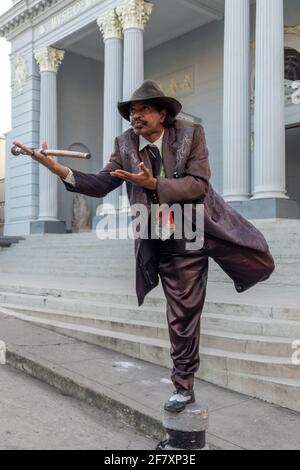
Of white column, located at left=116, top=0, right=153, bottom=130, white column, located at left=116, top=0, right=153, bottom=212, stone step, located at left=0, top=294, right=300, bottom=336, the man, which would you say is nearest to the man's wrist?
the man

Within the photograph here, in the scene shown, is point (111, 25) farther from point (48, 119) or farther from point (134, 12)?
point (48, 119)

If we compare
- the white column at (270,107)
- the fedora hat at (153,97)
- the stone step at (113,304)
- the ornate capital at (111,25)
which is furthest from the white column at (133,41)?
the fedora hat at (153,97)

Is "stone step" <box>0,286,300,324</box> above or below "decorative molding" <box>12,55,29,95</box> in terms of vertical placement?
below

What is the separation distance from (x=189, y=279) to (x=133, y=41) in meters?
13.2

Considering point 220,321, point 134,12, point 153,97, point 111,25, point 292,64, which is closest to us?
point 153,97

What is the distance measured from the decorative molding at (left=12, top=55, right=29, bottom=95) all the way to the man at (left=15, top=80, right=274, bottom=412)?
17730mm

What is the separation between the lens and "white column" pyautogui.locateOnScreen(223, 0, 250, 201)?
38.9 ft

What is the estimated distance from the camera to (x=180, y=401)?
2711mm

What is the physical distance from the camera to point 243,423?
345 cm

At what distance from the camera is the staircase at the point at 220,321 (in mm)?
4133

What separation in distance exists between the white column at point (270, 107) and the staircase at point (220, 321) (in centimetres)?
137

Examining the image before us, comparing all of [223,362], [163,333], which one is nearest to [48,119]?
[163,333]

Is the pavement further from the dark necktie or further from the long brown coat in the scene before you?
the dark necktie
